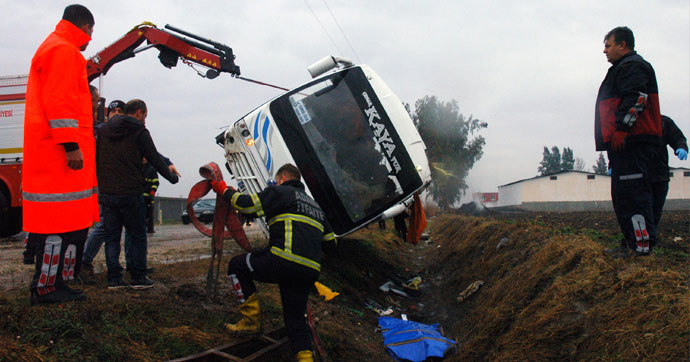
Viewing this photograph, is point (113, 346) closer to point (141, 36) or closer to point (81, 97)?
point (81, 97)

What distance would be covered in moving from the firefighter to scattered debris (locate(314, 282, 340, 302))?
1.81 meters

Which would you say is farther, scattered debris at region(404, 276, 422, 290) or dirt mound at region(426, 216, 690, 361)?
scattered debris at region(404, 276, 422, 290)

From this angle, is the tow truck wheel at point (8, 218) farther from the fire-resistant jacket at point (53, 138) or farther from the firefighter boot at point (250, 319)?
the firefighter boot at point (250, 319)

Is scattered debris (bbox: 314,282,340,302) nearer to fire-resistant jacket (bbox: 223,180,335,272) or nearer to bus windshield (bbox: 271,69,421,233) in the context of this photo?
bus windshield (bbox: 271,69,421,233)

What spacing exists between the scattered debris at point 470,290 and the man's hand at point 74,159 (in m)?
4.42

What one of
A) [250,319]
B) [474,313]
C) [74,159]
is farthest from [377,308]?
[74,159]

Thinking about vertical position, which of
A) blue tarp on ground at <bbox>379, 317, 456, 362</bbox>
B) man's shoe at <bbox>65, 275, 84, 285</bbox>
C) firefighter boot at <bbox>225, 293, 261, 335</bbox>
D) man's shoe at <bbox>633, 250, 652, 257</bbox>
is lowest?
blue tarp on ground at <bbox>379, 317, 456, 362</bbox>

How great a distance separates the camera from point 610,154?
4.26 m

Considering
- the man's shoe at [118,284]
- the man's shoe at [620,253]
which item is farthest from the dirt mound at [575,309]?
the man's shoe at [118,284]

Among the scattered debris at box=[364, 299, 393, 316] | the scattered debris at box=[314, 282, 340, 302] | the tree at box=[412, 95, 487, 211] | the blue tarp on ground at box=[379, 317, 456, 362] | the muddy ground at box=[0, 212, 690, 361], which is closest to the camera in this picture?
the muddy ground at box=[0, 212, 690, 361]

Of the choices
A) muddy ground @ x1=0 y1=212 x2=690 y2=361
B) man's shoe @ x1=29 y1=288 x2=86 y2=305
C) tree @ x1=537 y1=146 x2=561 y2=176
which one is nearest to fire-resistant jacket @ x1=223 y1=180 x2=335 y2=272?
muddy ground @ x1=0 y1=212 x2=690 y2=361

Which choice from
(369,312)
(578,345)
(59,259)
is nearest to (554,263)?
(578,345)

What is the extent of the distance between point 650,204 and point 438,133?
142 ft

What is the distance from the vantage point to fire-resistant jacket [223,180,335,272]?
3199mm
